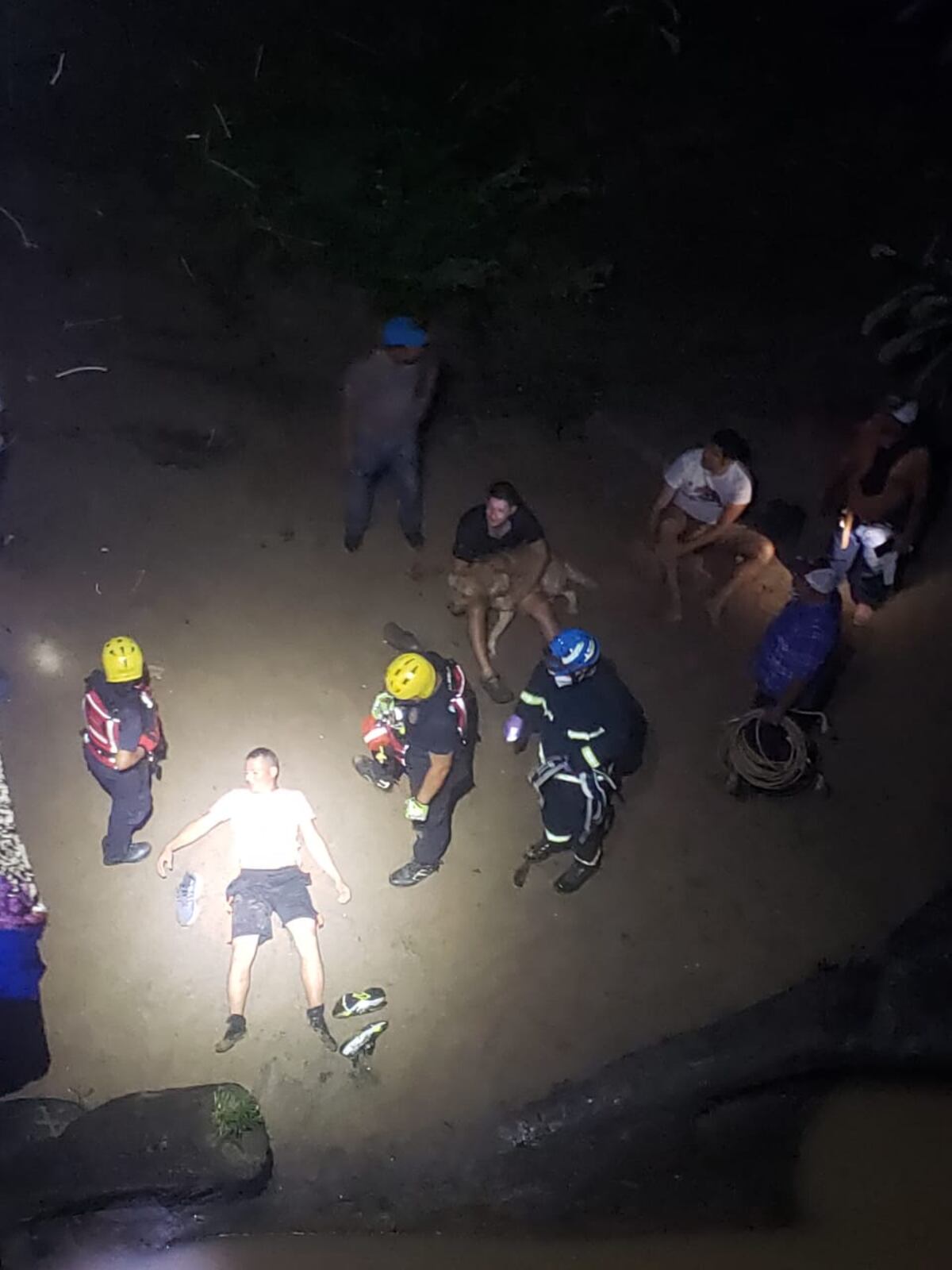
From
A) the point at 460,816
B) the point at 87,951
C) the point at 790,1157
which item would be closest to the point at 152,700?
the point at 87,951

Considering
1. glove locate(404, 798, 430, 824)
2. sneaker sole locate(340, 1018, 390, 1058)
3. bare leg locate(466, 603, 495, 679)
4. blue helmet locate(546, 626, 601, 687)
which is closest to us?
Answer: sneaker sole locate(340, 1018, 390, 1058)

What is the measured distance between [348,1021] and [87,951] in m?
1.14

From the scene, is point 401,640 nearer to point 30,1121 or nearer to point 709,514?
point 709,514

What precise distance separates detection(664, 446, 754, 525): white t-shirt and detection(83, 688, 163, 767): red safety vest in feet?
9.73

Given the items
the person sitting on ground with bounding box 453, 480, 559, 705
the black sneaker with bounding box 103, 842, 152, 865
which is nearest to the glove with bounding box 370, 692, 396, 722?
the person sitting on ground with bounding box 453, 480, 559, 705

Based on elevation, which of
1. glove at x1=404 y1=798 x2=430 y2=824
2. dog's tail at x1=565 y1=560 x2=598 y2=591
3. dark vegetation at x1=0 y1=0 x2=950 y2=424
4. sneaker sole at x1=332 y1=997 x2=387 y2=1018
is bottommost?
sneaker sole at x1=332 y1=997 x2=387 y2=1018

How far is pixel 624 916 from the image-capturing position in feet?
17.1

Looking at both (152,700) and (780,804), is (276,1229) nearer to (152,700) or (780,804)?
(152,700)

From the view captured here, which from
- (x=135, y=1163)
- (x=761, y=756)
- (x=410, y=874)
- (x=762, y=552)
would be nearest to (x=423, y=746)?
(x=410, y=874)

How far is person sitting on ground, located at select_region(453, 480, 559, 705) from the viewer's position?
595cm

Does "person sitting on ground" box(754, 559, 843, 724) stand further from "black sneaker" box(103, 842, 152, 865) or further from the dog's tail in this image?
"black sneaker" box(103, 842, 152, 865)

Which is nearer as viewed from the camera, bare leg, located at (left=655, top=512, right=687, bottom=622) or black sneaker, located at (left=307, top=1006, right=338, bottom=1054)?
black sneaker, located at (left=307, top=1006, right=338, bottom=1054)

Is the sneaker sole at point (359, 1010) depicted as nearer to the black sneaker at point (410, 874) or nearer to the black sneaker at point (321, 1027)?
the black sneaker at point (321, 1027)

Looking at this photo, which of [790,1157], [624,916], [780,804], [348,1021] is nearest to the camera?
[790,1157]
